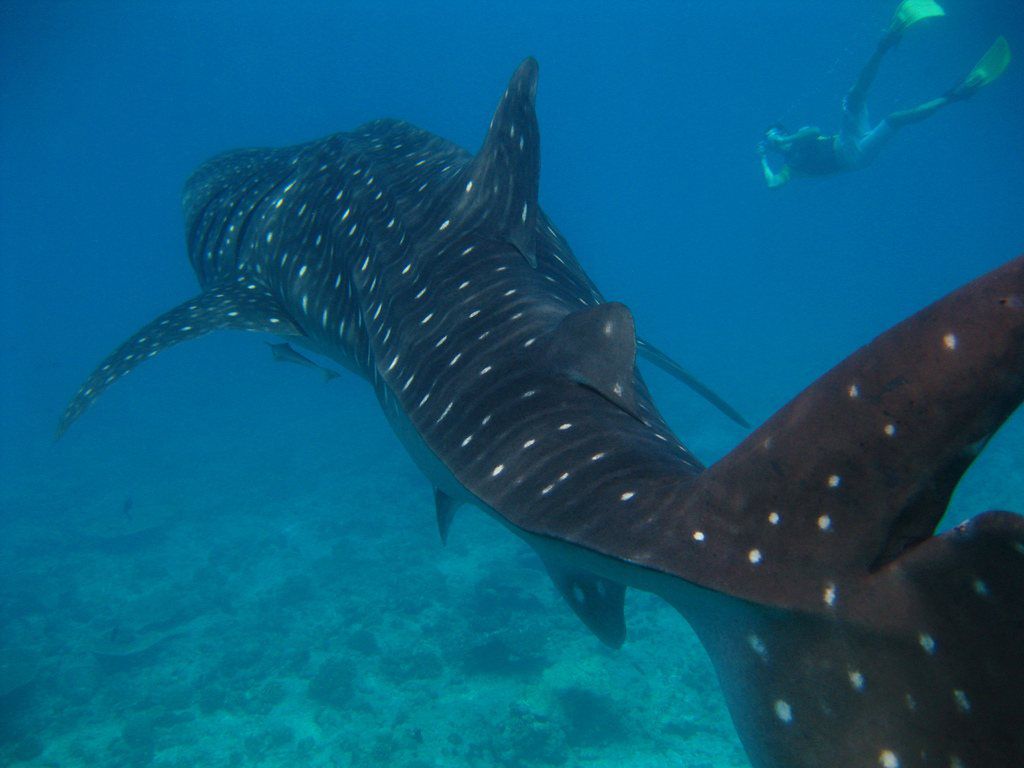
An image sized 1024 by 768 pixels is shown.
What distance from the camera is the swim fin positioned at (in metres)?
18.3

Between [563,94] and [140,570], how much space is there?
127652 mm

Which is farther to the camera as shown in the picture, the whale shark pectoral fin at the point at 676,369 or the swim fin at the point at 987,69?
the swim fin at the point at 987,69

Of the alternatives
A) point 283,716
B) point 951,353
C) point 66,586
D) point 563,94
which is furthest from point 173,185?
point 951,353

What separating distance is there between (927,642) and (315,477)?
21.8 m

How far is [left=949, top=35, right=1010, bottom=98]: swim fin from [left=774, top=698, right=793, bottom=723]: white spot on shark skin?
23.8m

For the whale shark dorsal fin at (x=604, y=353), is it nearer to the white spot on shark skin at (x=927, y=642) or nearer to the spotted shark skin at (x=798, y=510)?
the spotted shark skin at (x=798, y=510)

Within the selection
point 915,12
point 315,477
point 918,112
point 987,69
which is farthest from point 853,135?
point 315,477

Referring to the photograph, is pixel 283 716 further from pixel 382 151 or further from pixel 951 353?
pixel 951 353

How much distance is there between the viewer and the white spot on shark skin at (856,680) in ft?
4.38

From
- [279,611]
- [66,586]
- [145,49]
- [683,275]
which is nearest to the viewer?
[279,611]

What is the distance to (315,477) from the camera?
21.5 metres

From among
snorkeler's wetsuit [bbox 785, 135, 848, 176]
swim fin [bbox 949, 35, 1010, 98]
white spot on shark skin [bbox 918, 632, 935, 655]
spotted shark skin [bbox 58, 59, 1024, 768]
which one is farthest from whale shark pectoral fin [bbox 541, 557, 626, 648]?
swim fin [bbox 949, 35, 1010, 98]

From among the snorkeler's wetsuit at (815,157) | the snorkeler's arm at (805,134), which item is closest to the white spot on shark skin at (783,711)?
the snorkeler's arm at (805,134)

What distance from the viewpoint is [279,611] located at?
1277 centimetres
